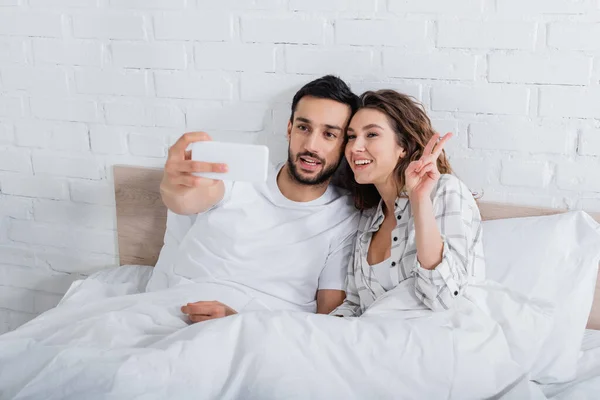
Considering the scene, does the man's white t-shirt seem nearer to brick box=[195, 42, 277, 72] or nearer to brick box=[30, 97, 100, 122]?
brick box=[195, 42, 277, 72]

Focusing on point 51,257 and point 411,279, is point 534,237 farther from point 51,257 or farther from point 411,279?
point 51,257

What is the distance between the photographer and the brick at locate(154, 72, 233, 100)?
1.87m

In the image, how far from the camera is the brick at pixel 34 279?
2.21 m

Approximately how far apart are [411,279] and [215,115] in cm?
73

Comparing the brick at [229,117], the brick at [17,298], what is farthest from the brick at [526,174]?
the brick at [17,298]

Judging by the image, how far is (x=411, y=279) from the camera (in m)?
1.54

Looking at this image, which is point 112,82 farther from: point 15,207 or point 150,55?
point 15,207

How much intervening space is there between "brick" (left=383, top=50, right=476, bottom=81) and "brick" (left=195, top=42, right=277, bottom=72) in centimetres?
31

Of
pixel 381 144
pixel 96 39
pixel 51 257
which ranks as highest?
pixel 96 39

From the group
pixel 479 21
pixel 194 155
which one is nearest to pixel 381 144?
pixel 479 21

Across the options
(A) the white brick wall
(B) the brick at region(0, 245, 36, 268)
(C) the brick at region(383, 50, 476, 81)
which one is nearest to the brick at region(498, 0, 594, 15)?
(A) the white brick wall

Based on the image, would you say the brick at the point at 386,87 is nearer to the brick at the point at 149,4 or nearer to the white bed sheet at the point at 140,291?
the brick at the point at 149,4

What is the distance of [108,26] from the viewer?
1.94 meters

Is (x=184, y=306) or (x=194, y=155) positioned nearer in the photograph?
(x=194, y=155)
